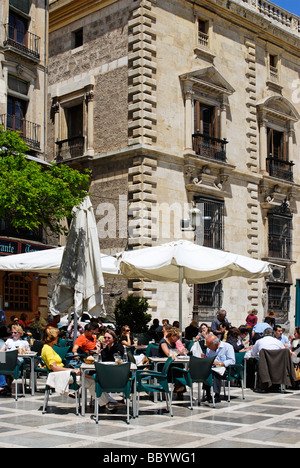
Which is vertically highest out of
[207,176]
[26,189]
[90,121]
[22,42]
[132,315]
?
A: [22,42]

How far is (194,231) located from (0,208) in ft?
37.3

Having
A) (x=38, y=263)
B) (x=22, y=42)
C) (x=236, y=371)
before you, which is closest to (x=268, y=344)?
(x=236, y=371)

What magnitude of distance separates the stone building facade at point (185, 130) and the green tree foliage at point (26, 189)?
16.7ft

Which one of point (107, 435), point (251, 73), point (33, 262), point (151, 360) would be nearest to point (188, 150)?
point (251, 73)

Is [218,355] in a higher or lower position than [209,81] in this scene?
lower

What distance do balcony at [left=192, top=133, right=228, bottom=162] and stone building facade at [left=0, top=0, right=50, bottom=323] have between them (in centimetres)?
589

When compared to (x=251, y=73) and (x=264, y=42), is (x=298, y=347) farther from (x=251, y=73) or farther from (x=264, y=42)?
(x=264, y=42)

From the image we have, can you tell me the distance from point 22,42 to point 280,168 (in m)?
13.0

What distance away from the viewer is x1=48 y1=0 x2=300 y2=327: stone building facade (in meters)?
24.4

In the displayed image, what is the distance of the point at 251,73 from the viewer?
96.4 feet

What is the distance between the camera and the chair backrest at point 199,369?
11.4 meters

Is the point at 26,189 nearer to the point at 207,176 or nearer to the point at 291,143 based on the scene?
the point at 207,176

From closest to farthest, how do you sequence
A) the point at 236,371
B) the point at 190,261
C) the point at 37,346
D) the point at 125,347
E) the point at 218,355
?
the point at 218,355 → the point at 236,371 → the point at 125,347 → the point at 37,346 → the point at 190,261

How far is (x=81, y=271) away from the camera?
44.1 feet
